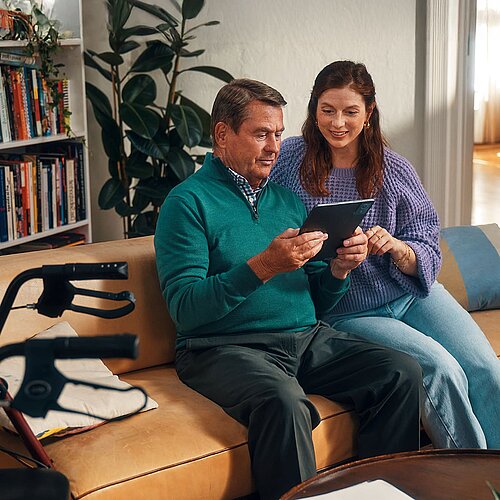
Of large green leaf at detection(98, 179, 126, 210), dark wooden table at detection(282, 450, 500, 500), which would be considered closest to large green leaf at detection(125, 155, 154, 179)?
large green leaf at detection(98, 179, 126, 210)

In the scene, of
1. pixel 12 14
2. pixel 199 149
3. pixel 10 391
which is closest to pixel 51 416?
pixel 10 391

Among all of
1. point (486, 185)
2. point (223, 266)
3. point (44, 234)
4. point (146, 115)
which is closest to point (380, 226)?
point (223, 266)

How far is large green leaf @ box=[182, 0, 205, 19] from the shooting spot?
3828mm

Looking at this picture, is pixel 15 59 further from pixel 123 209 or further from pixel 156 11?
pixel 123 209

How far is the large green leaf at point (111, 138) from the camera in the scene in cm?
393

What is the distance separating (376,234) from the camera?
241 cm

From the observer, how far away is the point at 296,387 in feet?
6.97

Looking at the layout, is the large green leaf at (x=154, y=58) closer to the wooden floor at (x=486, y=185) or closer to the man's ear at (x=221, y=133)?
the man's ear at (x=221, y=133)

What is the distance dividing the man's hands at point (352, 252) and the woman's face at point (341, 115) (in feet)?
1.01

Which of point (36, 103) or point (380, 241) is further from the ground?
point (36, 103)

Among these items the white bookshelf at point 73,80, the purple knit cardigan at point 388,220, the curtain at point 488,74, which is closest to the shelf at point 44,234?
the white bookshelf at point 73,80

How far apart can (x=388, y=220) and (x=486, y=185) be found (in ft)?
16.5

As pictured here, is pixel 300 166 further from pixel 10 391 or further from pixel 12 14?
pixel 12 14

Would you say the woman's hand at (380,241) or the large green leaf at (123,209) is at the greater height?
the woman's hand at (380,241)
